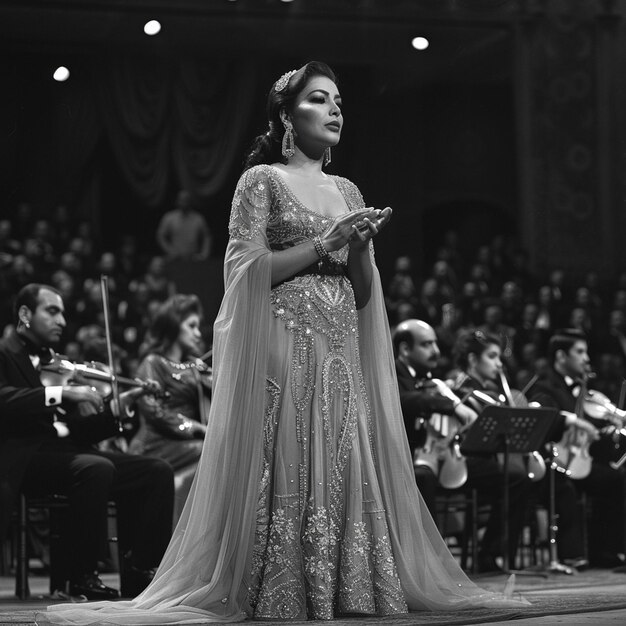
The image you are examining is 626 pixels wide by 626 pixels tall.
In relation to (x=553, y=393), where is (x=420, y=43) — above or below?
above

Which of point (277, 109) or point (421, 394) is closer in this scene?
point (277, 109)

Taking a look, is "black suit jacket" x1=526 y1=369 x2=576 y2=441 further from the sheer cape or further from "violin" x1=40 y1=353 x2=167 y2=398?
the sheer cape

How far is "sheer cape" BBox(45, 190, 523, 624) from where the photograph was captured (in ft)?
12.5

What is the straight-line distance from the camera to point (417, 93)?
Answer: 19516mm

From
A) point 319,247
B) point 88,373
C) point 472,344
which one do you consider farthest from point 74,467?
point 472,344

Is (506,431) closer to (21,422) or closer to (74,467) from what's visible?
(74,467)

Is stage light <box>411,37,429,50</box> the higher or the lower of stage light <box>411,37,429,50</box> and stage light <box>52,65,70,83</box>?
the higher

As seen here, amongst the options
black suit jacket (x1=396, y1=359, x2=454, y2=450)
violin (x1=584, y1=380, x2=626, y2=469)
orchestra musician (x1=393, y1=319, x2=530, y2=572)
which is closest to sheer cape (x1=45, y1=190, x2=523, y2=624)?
black suit jacket (x1=396, y1=359, x2=454, y2=450)

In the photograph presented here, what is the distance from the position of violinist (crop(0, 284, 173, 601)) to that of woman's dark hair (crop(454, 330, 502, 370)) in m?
2.38

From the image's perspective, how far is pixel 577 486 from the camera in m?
7.78

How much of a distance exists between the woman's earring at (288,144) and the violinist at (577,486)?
3766 mm

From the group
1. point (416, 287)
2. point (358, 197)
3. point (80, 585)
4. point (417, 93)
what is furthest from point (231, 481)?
point (417, 93)

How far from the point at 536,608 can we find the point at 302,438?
0.98m

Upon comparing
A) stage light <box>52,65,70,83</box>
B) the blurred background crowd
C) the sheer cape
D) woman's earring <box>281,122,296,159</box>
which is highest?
stage light <box>52,65,70,83</box>
